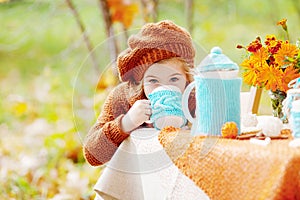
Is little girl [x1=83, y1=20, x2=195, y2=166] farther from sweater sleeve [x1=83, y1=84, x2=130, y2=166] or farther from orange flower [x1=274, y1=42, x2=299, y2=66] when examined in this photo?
orange flower [x1=274, y1=42, x2=299, y2=66]

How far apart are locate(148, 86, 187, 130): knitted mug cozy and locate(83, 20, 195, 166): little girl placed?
0.02m

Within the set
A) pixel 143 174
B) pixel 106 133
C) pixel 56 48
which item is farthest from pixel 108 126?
pixel 56 48

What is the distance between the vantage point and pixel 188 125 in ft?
4.24

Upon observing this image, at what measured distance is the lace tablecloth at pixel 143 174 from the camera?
4.00ft

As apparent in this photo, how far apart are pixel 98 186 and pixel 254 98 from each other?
52cm

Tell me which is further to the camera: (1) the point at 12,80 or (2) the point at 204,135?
(1) the point at 12,80

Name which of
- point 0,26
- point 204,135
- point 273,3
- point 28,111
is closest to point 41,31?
point 0,26

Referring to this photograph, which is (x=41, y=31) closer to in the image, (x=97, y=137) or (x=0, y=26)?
(x=0, y=26)

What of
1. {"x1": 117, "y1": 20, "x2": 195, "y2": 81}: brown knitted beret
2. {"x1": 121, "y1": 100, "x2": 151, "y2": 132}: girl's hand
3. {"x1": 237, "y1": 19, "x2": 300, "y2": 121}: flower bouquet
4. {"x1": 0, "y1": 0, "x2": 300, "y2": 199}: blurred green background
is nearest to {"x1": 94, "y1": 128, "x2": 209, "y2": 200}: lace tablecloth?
{"x1": 121, "y1": 100, "x2": 151, "y2": 132}: girl's hand

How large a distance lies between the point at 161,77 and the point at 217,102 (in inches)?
7.9

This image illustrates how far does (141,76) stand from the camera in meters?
1.36

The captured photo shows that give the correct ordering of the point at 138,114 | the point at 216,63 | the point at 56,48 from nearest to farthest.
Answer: the point at 216,63
the point at 138,114
the point at 56,48

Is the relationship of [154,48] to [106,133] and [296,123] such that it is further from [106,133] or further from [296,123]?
[296,123]

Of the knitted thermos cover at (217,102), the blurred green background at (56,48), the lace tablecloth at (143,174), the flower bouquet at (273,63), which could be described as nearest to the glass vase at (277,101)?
the flower bouquet at (273,63)
